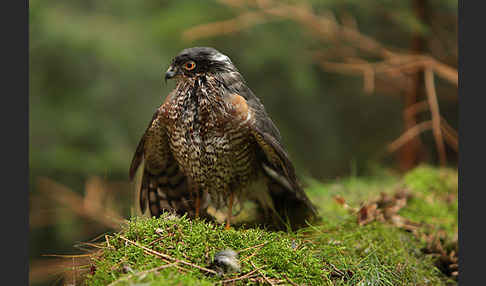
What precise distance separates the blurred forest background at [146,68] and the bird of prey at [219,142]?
1896mm

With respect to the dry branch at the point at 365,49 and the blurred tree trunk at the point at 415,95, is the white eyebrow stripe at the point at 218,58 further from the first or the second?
the blurred tree trunk at the point at 415,95

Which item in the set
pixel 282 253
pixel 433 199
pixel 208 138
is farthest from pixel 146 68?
pixel 282 253

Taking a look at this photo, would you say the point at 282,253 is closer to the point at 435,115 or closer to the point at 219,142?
the point at 219,142

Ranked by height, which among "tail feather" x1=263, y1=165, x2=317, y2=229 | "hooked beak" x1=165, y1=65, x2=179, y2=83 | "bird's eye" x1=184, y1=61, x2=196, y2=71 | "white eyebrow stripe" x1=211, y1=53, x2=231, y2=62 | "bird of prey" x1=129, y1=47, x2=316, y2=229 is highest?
"white eyebrow stripe" x1=211, y1=53, x2=231, y2=62

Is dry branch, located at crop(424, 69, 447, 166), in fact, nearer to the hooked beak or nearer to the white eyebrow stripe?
the white eyebrow stripe

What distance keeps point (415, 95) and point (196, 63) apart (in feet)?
10.4

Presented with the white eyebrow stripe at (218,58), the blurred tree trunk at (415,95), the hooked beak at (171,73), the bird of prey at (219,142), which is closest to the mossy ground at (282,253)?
the bird of prey at (219,142)

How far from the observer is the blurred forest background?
470 centimetres

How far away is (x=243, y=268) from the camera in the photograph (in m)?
2.01

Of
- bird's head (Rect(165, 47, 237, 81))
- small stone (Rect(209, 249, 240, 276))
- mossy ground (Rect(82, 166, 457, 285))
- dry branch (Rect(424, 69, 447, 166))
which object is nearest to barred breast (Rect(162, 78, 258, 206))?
bird's head (Rect(165, 47, 237, 81))

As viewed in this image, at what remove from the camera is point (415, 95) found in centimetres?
491

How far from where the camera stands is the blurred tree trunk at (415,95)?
4730 mm

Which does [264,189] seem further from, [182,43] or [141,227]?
[182,43]

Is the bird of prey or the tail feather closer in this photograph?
the bird of prey
